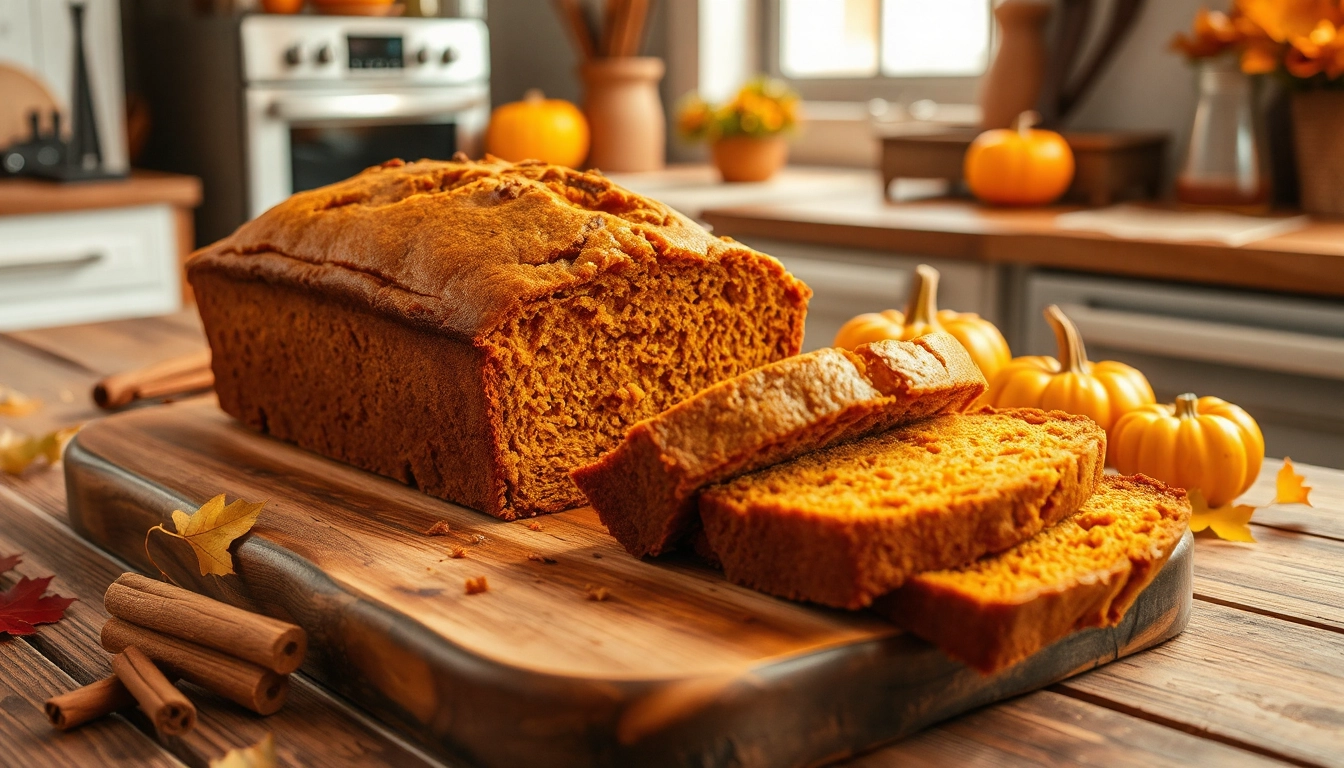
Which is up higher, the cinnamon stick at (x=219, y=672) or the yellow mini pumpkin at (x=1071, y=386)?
the yellow mini pumpkin at (x=1071, y=386)

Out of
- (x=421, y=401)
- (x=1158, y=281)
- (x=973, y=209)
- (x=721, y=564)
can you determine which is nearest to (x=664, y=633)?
(x=721, y=564)

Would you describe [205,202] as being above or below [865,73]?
below

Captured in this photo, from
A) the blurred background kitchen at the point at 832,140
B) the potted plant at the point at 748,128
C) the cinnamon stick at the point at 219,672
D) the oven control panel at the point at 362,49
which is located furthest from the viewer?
the potted plant at the point at 748,128

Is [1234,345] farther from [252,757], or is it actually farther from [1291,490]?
[252,757]

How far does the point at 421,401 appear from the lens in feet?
4.74

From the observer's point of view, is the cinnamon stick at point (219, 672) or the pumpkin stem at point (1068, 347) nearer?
the cinnamon stick at point (219, 672)

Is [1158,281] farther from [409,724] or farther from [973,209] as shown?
[409,724]

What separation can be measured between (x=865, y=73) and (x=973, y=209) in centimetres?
143

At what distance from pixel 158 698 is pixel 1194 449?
43.8 inches

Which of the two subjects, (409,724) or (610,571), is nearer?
(409,724)

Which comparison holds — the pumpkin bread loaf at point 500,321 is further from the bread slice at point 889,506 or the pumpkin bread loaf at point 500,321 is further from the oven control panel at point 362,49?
the oven control panel at point 362,49

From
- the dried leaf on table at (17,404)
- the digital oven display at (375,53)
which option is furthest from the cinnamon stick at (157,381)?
the digital oven display at (375,53)

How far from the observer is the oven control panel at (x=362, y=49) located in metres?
3.87

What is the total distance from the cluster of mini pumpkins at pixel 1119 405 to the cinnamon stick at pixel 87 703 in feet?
3.48
